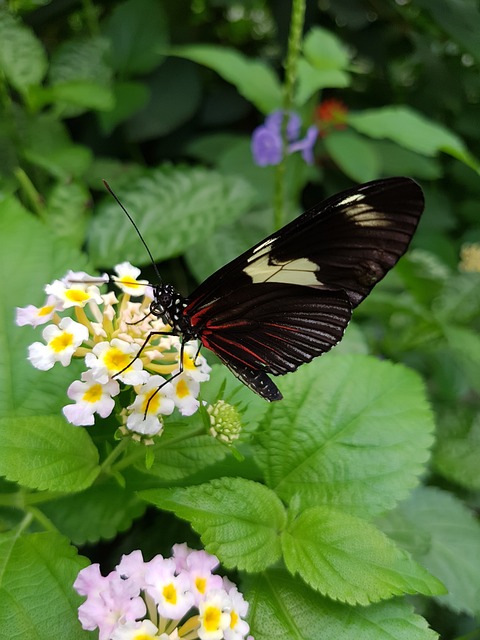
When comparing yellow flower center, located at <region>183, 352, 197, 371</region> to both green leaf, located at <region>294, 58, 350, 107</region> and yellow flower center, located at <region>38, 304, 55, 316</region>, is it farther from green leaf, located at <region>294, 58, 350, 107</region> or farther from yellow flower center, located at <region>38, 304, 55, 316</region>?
green leaf, located at <region>294, 58, 350, 107</region>

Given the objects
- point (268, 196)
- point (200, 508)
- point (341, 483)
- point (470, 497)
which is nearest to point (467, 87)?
point (268, 196)

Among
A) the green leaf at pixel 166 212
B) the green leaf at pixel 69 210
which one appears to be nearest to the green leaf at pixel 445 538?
the green leaf at pixel 166 212

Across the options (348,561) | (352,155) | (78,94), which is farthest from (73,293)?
(352,155)

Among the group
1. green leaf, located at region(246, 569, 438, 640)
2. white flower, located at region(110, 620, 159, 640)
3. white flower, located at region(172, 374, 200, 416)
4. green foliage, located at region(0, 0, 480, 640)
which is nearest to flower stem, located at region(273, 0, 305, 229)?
green foliage, located at region(0, 0, 480, 640)

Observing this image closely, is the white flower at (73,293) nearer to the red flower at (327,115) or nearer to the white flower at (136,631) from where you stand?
the white flower at (136,631)

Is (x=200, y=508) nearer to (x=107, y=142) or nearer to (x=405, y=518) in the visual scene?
(x=405, y=518)
